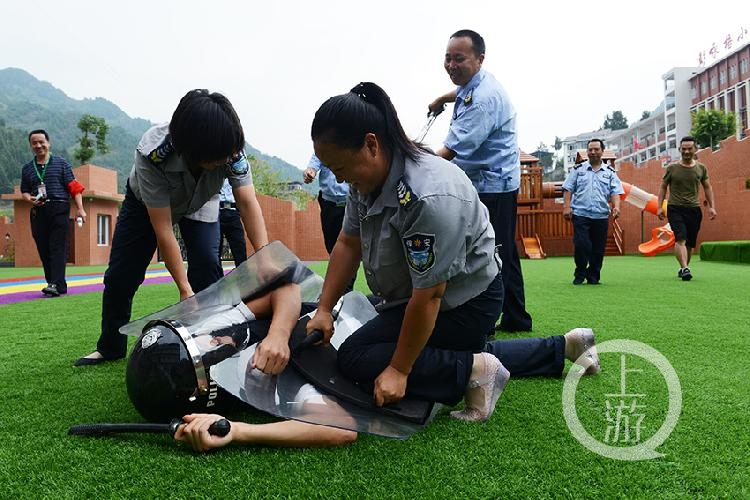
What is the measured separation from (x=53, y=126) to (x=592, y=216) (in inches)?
4634

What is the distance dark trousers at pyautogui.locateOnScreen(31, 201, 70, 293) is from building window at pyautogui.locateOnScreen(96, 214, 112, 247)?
15238mm

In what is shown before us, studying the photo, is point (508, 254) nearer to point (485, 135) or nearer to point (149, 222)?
point (485, 135)

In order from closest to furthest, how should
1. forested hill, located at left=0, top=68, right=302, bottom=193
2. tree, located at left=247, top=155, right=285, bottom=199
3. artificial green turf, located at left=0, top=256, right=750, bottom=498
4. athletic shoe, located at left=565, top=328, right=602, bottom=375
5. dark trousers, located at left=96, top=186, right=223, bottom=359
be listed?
artificial green turf, located at left=0, top=256, right=750, bottom=498, athletic shoe, located at left=565, top=328, right=602, bottom=375, dark trousers, located at left=96, top=186, right=223, bottom=359, tree, located at left=247, top=155, right=285, bottom=199, forested hill, located at left=0, top=68, right=302, bottom=193

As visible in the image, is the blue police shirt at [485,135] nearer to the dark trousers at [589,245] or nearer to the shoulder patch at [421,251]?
the shoulder patch at [421,251]

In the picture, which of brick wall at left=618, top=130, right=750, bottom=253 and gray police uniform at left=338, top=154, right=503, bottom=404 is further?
brick wall at left=618, top=130, right=750, bottom=253

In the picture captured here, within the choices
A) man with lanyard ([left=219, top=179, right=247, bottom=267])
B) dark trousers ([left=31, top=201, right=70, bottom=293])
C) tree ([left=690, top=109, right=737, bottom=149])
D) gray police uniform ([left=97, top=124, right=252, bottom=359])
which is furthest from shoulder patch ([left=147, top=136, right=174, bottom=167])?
tree ([left=690, top=109, right=737, bottom=149])

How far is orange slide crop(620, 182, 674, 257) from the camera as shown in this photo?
14.6m

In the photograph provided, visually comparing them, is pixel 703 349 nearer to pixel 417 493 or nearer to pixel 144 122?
pixel 417 493

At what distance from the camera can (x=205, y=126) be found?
6.16 feet

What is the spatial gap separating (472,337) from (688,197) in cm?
586

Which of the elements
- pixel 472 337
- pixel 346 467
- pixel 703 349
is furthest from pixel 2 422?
pixel 703 349

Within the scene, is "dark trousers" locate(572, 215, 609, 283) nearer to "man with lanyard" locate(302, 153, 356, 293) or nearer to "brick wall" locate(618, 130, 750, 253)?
"man with lanyard" locate(302, 153, 356, 293)

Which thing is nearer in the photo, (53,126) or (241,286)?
(241,286)

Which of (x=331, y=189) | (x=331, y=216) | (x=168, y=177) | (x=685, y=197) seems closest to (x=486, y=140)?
(x=331, y=189)
